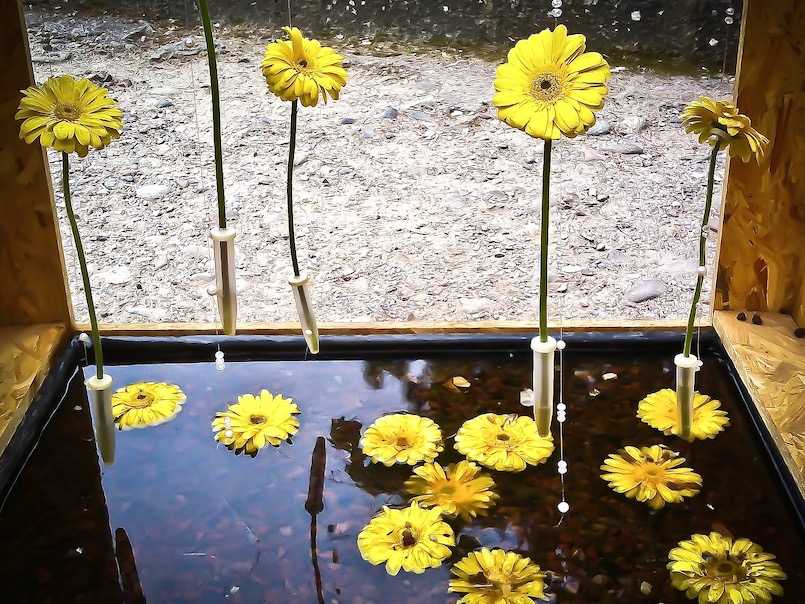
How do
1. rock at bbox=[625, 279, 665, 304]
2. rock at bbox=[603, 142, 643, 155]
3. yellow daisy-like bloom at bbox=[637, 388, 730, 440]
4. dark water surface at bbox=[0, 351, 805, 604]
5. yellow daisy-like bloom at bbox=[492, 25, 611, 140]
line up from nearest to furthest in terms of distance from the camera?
1. yellow daisy-like bloom at bbox=[492, 25, 611, 140]
2. dark water surface at bbox=[0, 351, 805, 604]
3. yellow daisy-like bloom at bbox=[637, 388, 730, 440]
4. rock at bbox=[625, 279, 665, 304]
5. rock at bbox=[603, 142, 643, 155]

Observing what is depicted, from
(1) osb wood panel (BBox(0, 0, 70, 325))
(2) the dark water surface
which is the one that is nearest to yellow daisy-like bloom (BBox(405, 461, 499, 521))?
(2) the dark water surface

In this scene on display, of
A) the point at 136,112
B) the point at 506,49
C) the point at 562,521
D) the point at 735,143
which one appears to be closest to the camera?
the point at 735,143

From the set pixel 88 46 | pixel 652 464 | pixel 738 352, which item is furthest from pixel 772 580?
pixel 88 46

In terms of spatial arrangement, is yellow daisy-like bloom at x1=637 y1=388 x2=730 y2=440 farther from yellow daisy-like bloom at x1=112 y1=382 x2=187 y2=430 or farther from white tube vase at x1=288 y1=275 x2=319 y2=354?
yellow daisy-like bloom at x1=112 y1=382 x2=187 y2=430

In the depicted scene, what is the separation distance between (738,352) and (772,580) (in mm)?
399

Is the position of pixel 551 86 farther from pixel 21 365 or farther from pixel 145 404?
pixel 21 365

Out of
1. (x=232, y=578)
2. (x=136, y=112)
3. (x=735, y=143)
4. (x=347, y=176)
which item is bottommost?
(x=232, y=578)

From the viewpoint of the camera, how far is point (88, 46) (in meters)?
1.66

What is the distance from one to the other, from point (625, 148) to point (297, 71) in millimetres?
1042

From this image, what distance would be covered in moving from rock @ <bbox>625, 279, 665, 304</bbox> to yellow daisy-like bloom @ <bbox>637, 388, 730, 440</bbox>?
1.51 ft

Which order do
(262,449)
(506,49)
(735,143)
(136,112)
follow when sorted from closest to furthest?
(735,143), (262,449), (506,49), (136,112)

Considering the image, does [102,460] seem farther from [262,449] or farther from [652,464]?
[652,464]

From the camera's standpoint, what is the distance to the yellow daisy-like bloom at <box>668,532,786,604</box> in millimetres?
909

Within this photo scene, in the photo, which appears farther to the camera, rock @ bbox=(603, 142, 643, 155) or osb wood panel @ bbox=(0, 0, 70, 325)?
rock @ bbox=(603, 142, 643, 155)
